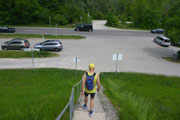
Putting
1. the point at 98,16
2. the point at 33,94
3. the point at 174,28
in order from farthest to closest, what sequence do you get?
the point at 98,16 < the point at 174,28 < the point at 33,94

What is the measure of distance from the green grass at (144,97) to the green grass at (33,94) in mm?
2076

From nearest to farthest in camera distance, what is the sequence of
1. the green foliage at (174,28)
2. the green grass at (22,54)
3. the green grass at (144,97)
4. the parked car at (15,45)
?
the green grass at (144,97), the green grass at (22,54), the green foliage at (174,28), the parked car at (15,45)

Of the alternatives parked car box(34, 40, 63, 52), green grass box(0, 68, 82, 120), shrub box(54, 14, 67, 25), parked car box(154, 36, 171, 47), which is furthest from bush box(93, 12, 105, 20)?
green grass box(0, 68, 82, 120)

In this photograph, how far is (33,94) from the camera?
26.8 ft

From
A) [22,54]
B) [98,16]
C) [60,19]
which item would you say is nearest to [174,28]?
[22,54]

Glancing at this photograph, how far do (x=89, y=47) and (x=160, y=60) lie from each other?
428 inches

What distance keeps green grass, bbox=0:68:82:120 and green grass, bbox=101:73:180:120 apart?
208 cm

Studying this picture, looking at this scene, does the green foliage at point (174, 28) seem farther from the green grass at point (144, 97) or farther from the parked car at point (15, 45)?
the parked car at point (15, 45)

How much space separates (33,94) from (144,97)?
596 centimetres

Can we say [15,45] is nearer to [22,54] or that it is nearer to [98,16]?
[22,54]

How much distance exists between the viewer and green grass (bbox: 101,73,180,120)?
4965 mm

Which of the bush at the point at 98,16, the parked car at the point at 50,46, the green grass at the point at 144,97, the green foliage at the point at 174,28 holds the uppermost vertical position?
the bush at the point at 98,16

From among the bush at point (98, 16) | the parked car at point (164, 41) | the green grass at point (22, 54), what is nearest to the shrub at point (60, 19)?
the bush at point (98, 16)

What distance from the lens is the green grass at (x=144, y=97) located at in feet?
16.3
